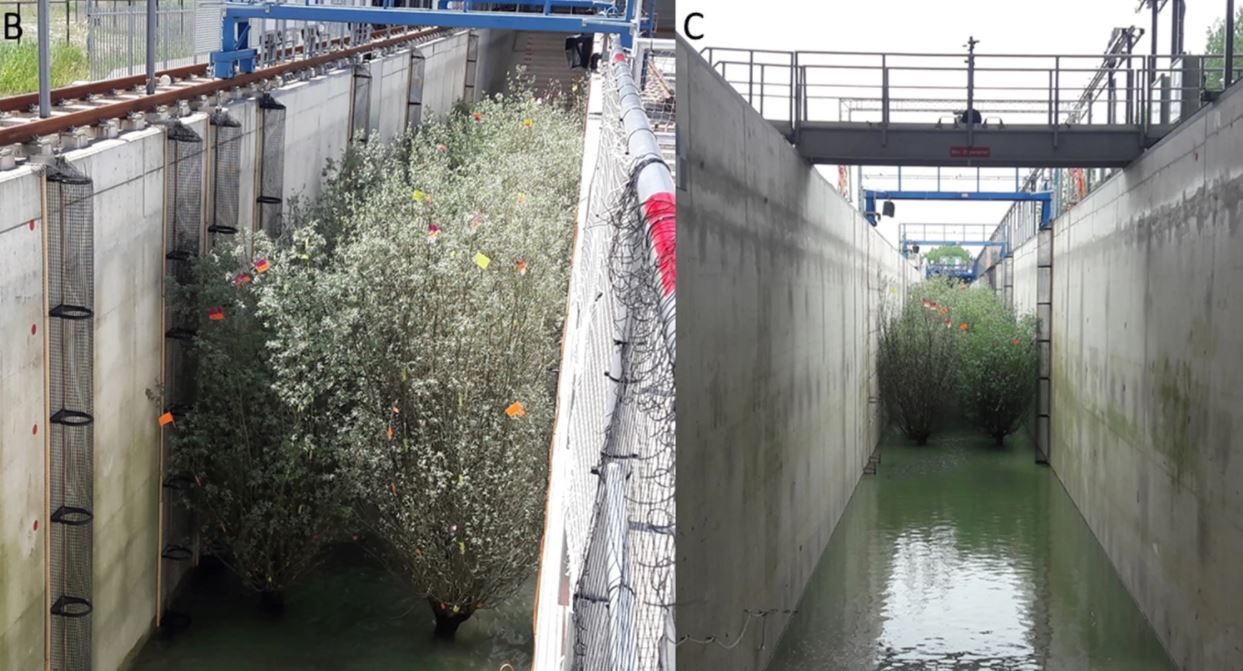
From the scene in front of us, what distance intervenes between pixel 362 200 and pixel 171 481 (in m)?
4.70

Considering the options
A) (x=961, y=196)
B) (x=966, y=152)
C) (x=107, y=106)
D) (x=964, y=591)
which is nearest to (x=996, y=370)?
(x=961, y=196)

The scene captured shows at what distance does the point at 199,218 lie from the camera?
1270 centimetres

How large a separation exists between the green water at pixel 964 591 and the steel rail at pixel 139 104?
709 cm

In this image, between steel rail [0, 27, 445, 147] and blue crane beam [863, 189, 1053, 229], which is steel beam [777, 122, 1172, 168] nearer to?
steel rail [0, 27, 445, 147]

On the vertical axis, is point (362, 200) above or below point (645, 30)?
below

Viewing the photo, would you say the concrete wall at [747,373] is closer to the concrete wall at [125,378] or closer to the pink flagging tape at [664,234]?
the pink flagging tape at [664,234]

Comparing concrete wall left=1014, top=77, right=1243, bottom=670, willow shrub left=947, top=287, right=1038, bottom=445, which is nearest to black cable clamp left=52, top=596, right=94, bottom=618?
concrete wall left=1014, top=77, right=1243, bottom=670

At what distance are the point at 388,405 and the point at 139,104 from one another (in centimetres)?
336

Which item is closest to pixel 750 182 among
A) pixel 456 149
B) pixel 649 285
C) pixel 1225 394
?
pixel 1225 394

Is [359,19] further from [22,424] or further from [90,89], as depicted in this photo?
[22,424]

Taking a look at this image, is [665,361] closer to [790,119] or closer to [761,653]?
[761,653]

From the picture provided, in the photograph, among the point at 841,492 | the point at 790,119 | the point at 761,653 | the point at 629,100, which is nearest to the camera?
the point at 629,100

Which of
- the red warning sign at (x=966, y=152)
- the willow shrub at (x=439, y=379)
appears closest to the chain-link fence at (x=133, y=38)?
the willow shrub at (x=439, y=379)

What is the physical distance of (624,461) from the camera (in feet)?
12.7
